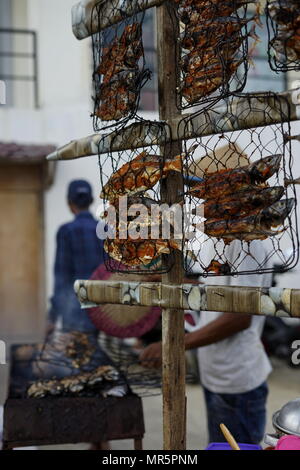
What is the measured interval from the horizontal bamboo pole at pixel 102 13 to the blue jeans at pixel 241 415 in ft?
6.31

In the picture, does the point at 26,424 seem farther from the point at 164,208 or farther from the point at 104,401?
the point at 164,208

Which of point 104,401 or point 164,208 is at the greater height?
point 164,208

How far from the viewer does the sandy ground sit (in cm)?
443

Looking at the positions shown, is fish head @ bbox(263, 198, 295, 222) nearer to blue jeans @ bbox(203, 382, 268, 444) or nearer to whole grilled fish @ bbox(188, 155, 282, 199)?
whole grilled fish @ bbox(188, 155, 282, 199)

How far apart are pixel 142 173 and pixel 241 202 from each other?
0.40 metres

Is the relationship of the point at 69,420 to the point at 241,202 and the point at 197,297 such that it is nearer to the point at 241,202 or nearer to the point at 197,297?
the point at 197,297

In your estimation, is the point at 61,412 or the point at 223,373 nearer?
the point at 61,412

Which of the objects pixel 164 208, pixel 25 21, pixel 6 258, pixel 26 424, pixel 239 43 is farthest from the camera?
pixel 25 21

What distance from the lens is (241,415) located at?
3.13 meters

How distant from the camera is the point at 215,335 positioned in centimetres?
307

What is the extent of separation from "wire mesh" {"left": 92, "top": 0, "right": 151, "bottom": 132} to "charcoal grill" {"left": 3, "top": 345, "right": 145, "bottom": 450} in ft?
4.57

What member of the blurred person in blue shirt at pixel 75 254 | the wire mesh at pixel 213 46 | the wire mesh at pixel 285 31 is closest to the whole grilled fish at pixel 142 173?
the wire mesh at pixel 213 46

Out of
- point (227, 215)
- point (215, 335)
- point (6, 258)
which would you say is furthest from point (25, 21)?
point (227, 215)

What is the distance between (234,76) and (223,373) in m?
1.72
